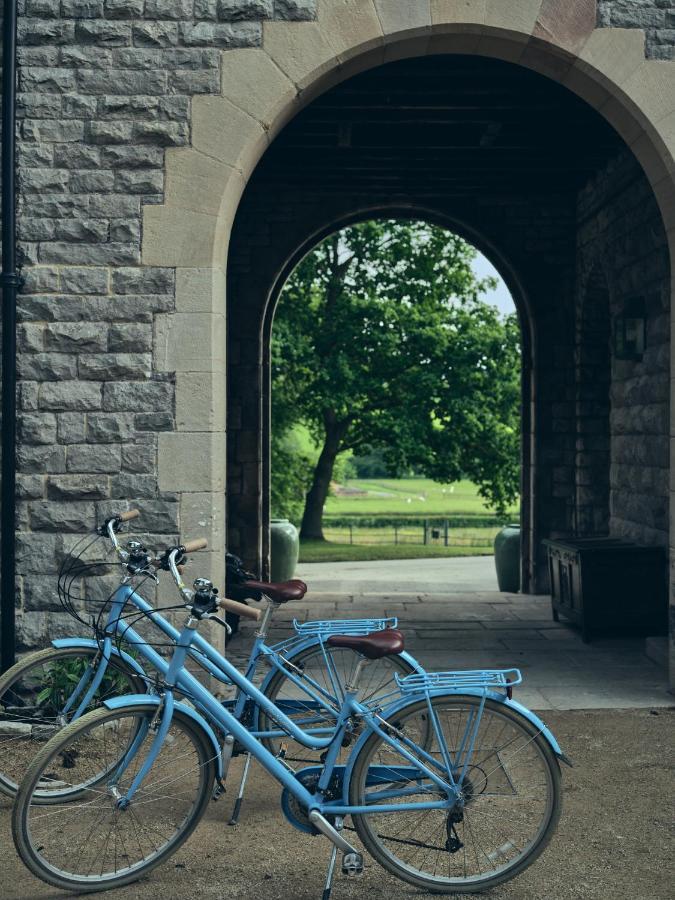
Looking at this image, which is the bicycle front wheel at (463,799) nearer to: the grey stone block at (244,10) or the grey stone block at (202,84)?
the grey stone block at (202,84)

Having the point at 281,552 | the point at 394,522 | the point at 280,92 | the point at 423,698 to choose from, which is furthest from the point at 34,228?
the point at 394,522

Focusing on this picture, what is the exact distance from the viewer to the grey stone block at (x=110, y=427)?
5426mm

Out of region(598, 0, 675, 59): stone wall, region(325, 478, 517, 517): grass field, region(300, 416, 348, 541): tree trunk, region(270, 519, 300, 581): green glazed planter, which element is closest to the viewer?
region(598, 0, 675, 59): stone wall

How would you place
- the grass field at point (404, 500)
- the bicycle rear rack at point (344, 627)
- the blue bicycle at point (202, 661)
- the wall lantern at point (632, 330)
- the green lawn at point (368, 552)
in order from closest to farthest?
the blue bicycle at point (202, 661) → the bicycle rear rack at point (344, 627) → the wall lantern at point (632, 330) → the green lawn at point (368, 552) → the grass field at point (404, 500)

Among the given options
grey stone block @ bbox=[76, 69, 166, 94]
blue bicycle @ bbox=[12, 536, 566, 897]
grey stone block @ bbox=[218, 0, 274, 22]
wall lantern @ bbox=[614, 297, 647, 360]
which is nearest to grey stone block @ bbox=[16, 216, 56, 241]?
grey stone block @ bbox=[76, 69, 166, 94]

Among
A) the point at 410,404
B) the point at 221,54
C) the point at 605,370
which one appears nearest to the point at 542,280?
the point at 605,370

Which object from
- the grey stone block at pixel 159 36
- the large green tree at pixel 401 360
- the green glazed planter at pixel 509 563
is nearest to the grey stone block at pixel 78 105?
the grey stone block at pixel 159 36

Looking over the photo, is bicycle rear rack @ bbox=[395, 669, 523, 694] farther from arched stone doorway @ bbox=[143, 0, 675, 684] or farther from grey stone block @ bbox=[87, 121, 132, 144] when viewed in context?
grey stone block @ bbox=[87, 121, 132, 144]

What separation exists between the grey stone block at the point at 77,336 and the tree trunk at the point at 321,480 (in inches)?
657

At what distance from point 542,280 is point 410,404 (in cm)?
1015

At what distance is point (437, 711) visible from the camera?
326 cm

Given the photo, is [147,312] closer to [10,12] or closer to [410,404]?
[10,12]

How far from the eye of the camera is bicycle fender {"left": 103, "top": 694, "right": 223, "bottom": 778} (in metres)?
3.24

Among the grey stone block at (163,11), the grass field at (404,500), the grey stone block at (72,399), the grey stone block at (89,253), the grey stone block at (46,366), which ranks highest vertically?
the grey stone block at (163,11)
